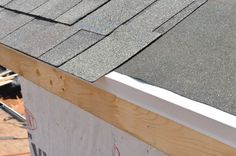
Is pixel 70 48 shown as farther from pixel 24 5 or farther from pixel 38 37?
pixel 24 5

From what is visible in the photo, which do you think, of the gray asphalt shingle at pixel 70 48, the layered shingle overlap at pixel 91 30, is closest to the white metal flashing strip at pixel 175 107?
the layered shingle overlap at pixel 91 30

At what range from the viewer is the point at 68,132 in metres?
4.17

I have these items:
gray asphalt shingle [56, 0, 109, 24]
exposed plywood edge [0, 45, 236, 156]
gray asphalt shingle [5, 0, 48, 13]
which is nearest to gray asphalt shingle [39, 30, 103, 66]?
exposed plywood edge [0, 45, 236, 156]

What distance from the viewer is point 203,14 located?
2959mm

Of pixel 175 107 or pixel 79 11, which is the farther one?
pixel 79 11

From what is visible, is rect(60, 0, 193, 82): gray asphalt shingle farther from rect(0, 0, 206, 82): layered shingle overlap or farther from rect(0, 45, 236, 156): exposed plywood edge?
rect(0, 45, 236, 156): exposed plywood edge

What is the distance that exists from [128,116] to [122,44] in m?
0.56

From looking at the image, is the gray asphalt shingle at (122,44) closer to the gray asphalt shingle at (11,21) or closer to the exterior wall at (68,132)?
the exterior wall at (68,132)

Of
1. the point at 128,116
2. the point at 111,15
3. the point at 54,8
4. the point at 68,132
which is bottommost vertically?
the point at 68,132

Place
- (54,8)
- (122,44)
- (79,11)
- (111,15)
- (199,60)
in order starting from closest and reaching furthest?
1. (199,60)
2. (122,44)
3. (111,15)
4. (79,11)
5. (54,8)

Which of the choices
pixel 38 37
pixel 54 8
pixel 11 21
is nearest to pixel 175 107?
pixel 38 37

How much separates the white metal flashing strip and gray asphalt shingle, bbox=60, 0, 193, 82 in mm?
106

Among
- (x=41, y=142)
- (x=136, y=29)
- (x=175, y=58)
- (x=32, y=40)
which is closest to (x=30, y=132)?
(x=41, y=142)

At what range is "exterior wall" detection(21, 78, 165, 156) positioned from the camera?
3236mm
